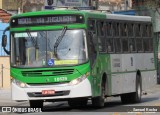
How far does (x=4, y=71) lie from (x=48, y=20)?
1321 cm

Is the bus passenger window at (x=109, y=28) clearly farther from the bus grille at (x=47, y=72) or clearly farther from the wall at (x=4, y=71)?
the wall at (x=4, y=71)

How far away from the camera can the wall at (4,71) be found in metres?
33.0

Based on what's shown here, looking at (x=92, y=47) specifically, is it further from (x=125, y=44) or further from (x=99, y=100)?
(x=125, y=44)

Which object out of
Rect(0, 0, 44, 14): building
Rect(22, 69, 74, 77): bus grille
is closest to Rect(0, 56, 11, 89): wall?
Rect(22, 69, 74, 77): bus grille

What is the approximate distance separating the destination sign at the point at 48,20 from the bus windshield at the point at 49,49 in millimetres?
309

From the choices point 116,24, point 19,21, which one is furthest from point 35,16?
point 116,24

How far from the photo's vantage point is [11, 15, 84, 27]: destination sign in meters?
20.3

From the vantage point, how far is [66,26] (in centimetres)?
2012

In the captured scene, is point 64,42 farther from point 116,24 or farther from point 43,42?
point 116,24

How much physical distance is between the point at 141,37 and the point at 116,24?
284 centimetres

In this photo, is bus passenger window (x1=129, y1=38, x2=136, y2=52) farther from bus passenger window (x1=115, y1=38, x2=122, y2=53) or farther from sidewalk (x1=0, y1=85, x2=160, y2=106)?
sidewalk (x1=0, y1=85, x2=160, y2=106)

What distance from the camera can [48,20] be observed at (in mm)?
20406

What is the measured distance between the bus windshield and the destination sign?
309mm

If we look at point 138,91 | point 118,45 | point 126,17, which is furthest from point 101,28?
point 138,91
